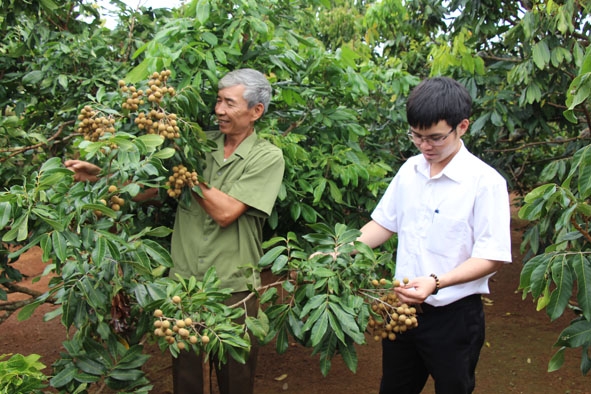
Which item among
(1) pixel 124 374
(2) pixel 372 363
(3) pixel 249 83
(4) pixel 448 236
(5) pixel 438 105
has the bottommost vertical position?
(2) pixel 372 363

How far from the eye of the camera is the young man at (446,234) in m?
1.93

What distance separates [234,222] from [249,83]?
1.89ft

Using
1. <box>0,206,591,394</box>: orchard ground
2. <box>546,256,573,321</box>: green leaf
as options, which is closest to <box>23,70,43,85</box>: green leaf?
<box>0,206,591,394</box>: orchard ground

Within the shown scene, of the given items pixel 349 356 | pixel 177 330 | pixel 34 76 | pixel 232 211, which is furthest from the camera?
pixel 34 76

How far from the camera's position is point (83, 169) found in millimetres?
2166

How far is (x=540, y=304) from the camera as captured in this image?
6.17ft

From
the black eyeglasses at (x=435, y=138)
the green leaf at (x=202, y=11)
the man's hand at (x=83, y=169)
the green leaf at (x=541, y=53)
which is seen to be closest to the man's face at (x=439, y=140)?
the black eyeglasses at (x=435, y=138)

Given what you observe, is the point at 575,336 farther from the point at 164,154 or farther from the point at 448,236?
the point at 164,154

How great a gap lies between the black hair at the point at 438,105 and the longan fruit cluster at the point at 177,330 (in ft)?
3.14

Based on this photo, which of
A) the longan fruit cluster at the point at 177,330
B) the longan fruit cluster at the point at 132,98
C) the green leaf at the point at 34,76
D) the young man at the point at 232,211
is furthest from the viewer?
the green leaf at the point at 34,76

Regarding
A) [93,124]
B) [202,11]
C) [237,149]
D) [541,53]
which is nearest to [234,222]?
[237,149]

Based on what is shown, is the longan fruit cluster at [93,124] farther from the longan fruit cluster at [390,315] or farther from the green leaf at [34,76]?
the green leaf at [34,76]

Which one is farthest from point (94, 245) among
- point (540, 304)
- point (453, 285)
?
point (540, 304)

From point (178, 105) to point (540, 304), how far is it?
1.45 m
